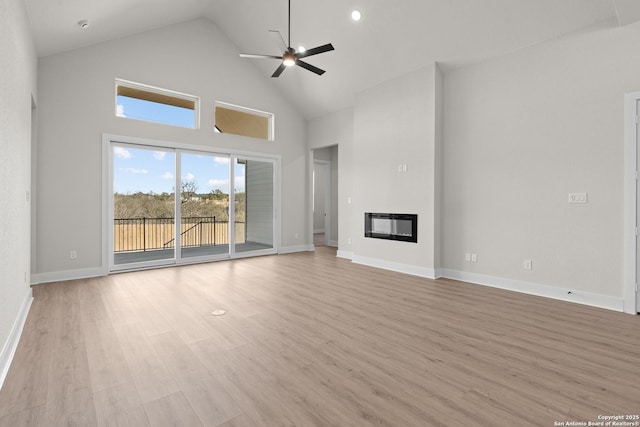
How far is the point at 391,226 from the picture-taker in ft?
18.8

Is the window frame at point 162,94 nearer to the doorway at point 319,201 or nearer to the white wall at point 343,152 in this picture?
the white wall at point 343,152

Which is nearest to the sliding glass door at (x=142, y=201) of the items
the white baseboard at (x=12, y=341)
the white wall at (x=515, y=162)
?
the white baseboard at (x=12, y=341)

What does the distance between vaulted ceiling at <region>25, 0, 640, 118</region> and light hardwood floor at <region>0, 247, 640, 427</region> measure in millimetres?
3385

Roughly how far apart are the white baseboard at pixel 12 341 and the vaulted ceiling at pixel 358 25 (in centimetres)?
330

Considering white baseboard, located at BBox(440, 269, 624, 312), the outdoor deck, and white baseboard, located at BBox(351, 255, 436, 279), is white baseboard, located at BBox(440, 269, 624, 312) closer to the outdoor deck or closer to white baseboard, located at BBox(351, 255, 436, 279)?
white baseboard, located at BBox(351, 255, 436, 279)

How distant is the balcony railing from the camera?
18.8 ft

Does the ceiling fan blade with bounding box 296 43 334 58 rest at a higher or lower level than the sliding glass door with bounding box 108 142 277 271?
higher

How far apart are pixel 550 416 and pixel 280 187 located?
21.1 feet

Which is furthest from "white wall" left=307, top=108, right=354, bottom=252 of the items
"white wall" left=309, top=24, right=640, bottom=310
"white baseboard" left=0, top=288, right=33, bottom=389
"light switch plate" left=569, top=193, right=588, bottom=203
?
"white baseboard" left=0, top=288, right=33, bottom=389

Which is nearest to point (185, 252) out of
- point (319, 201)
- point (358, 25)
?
point (319, 201)

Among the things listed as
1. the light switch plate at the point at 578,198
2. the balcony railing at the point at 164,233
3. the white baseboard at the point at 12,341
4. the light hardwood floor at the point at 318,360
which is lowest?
the light hardwood floor at the point at 318,360

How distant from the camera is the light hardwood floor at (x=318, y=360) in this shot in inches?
70.0

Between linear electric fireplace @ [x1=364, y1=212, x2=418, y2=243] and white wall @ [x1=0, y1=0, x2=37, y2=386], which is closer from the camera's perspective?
white wall @ [x1=0, y1=0, x2=37, y2=386]

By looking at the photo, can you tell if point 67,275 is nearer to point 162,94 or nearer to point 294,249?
point 162,94
